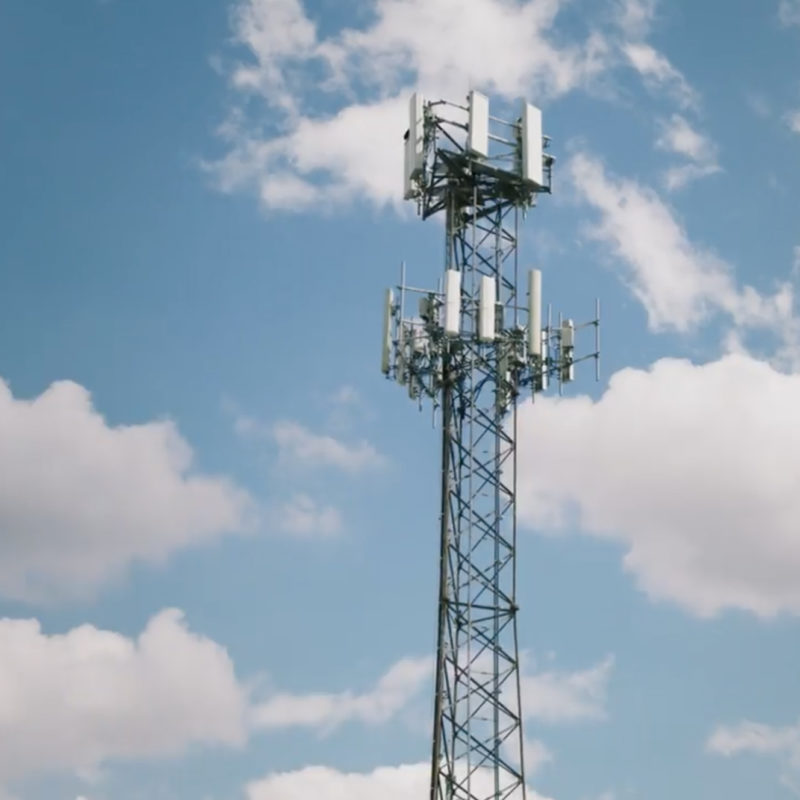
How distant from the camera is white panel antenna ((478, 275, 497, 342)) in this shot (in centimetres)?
4391

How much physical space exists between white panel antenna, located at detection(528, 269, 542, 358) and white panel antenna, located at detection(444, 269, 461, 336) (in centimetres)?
229

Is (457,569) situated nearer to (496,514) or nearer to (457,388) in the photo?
(496,514)

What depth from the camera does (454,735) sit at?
41.3 metres

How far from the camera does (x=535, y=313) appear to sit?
45.2 m

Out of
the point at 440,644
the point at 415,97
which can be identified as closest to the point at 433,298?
the point at 415,97

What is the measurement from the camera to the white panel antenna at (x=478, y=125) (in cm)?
4509

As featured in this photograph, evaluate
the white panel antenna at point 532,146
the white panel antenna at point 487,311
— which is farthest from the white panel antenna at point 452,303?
the white panel antenna at point 532,146

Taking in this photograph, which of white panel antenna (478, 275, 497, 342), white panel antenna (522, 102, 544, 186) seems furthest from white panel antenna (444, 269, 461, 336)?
white panel antenna (522, 102, 544, 186)

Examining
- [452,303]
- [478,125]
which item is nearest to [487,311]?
[452,303]

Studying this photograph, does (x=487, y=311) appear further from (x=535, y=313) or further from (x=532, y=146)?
(x=532, y=146)

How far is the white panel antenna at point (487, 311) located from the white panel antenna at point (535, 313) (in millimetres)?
1257

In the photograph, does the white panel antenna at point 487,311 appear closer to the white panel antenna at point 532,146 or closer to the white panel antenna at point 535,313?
the white panel antenna at point 535,313

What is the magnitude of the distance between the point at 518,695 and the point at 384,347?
1047cm

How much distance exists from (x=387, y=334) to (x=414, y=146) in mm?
5509
